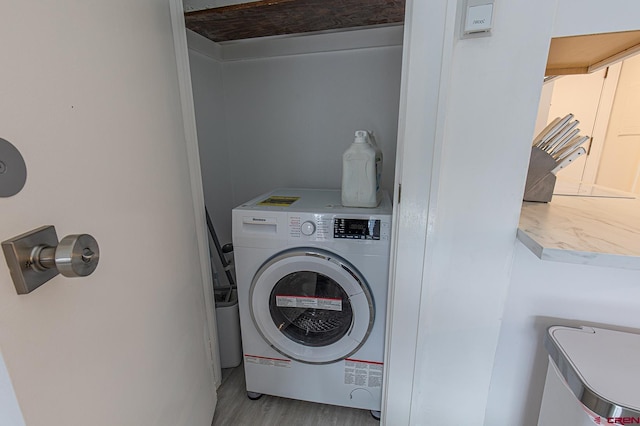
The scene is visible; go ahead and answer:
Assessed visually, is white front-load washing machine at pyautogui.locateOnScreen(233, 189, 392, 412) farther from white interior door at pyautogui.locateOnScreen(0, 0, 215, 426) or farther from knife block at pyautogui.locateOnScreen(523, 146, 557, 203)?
knife block at pyautogui.locateOnScreen(523, 146, 557, 203)

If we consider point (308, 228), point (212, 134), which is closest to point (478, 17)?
point (308, 228)

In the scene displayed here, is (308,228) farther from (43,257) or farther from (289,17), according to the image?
(289,17)

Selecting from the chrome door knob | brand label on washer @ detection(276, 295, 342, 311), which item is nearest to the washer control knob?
brand label on washer @ detection(276, 295, 342, 311)

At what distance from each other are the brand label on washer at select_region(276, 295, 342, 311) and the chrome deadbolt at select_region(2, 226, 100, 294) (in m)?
0.86

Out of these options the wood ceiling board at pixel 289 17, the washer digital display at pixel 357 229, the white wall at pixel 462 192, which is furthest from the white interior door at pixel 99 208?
the white wall at pixel 462 192

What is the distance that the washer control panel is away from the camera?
1.09 meters

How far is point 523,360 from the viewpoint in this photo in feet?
3.10

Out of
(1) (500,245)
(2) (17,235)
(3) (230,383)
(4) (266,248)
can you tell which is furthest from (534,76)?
(3) (230,383)

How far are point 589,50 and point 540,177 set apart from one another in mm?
446

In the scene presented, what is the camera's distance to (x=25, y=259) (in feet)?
1.38

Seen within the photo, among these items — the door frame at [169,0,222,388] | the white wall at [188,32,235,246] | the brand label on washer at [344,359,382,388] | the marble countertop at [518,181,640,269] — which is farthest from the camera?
the white wall at [188,32,235,246]

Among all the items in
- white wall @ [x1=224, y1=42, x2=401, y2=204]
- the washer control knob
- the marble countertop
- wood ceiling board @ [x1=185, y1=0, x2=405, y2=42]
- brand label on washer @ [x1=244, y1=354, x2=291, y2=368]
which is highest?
wood ceiling board @ [x1=185, y1=0, x2=405, y2=42]

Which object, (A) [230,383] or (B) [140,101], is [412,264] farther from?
(A) [230,383]

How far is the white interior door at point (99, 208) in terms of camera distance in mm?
433
